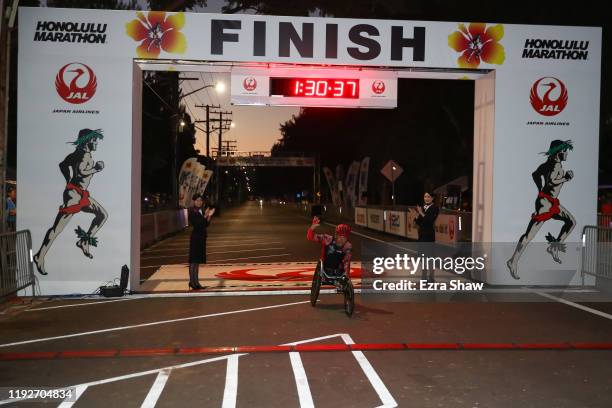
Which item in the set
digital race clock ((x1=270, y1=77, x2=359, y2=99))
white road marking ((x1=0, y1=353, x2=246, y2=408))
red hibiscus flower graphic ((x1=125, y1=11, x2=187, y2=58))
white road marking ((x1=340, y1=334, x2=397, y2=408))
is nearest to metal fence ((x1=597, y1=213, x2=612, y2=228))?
digital race clock ((x1=270, y1=77, x2=359, y2=99))

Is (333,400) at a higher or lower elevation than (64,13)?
lower

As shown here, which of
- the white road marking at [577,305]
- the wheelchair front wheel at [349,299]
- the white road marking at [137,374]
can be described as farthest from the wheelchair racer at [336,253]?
the white road marking at [577,305]

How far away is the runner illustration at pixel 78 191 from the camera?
11000 mm

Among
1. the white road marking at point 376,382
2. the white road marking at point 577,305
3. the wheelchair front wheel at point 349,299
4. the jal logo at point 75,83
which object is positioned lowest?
the white road marking at point 577,305

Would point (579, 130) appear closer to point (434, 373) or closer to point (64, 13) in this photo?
point (434, 373)

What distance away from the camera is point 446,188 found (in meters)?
45.6

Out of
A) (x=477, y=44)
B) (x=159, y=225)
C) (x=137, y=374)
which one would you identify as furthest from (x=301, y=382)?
(x=159, y=225)

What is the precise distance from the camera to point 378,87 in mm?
11812

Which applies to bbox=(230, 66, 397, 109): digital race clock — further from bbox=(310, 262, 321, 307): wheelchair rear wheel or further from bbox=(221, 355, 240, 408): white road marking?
bbox=(221, 355, 240, 408): white road marking

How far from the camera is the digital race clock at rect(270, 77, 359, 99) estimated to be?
11656 millimetres

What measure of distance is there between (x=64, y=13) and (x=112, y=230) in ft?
13.1

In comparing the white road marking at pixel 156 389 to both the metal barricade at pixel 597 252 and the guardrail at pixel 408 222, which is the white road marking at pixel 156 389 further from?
the guardrail at pixel 408 222

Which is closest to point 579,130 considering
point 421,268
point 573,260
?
point 573,260

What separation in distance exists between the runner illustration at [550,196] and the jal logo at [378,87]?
11.4 ft
